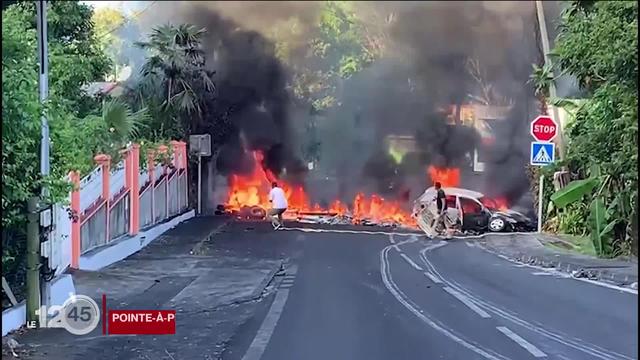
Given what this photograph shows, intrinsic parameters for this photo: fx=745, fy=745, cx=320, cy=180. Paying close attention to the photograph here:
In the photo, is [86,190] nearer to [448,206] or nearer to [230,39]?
[448,206]

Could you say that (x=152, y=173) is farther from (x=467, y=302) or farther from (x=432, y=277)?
(x=467, y=302)

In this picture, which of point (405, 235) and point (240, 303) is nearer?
point (240, 303)

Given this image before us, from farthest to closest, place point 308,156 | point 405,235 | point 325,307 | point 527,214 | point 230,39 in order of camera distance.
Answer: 1. point 308,156
2. point 230,39
3. point 527,214
4. point 405,235
5. point 325,307

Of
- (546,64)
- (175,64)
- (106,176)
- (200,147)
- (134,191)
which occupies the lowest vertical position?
(134,191)

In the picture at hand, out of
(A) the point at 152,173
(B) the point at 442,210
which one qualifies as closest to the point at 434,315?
(A) the point at 152,173

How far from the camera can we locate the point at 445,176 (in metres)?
23.4

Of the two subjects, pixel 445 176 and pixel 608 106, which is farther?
pixel 445 176

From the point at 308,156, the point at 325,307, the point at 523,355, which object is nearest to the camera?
the point at 523,355

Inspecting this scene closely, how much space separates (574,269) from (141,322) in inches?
222

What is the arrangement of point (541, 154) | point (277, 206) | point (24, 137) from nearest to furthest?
point (24, 137) < point (541, 154) < point (277, 206)

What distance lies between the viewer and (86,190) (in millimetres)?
10055

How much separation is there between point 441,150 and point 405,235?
244 inches

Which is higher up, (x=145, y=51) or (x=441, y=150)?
(x=145, y=51)

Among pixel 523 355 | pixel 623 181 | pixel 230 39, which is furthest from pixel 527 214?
pixel 523 355
